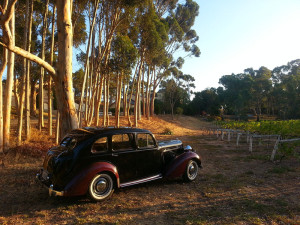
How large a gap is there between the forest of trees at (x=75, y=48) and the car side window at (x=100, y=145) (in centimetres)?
209

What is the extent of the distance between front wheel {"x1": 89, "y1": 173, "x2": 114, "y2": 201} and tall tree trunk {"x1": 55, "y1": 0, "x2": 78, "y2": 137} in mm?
2395

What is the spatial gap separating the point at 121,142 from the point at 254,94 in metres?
44.4

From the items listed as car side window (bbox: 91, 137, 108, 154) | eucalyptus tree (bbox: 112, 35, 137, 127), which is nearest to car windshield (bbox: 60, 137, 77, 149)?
car side window (bbox: 91, 137, 108, 154)

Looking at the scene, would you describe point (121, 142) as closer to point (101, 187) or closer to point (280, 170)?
point (101, 187)

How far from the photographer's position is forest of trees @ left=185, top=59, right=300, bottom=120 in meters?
38.8

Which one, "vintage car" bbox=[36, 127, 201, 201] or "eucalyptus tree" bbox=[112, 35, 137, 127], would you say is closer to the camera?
"vintage car" bbox=[36, 127, 201, 201]

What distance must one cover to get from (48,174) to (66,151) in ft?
1.79

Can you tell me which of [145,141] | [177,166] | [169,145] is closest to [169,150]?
[169,145]

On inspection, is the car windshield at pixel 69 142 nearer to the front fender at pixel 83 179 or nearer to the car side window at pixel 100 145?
the car side window at pixel 100 145

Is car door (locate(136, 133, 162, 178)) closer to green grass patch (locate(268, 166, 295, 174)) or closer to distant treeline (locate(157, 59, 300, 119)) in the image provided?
green grass patch (locate(268, 166, 295, 174))

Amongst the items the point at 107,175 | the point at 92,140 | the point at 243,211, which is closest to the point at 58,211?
the point at 107,175

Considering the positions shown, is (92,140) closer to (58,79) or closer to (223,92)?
(58,79)

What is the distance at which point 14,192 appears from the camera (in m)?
4.41

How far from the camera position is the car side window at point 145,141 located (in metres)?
4.57
